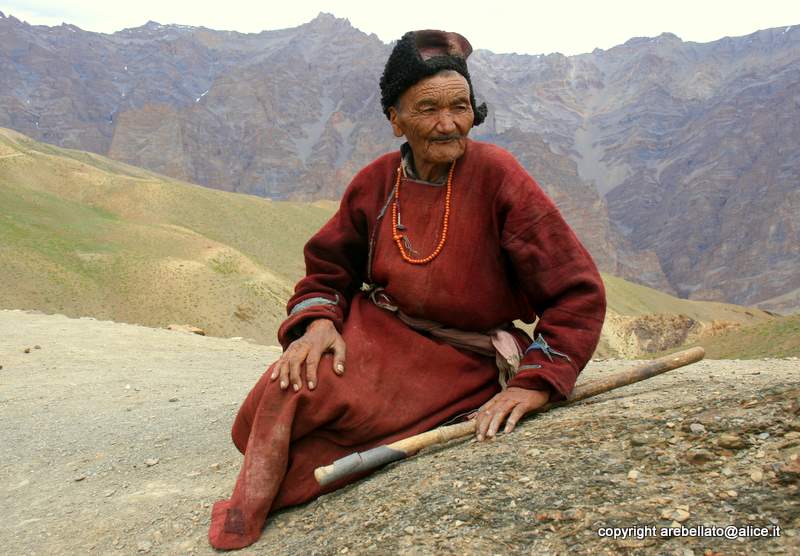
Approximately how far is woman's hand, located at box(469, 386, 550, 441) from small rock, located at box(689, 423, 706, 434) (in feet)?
1.96

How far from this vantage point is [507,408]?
253 centimetres

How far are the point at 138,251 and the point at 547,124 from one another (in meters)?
136

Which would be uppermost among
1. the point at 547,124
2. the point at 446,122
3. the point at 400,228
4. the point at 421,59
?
the point at 547,124

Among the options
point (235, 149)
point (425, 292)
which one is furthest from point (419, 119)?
point (235, 149)

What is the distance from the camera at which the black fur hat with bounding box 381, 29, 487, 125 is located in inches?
107

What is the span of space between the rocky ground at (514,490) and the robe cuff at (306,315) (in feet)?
2.15

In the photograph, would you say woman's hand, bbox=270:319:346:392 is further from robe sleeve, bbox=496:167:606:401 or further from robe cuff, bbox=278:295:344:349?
robe sleeve, bbox=496:167:606:401

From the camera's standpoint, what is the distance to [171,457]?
4074mm

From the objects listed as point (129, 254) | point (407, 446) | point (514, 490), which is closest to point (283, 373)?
point (407, 446)

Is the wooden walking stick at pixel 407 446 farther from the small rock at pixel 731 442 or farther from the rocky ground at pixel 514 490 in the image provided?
the small rock at pixel 731 442

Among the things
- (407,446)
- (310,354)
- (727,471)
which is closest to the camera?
(727,471)

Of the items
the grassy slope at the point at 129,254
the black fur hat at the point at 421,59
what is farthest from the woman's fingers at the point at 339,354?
the grassy slope at the point at 129,254

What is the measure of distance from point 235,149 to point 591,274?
13612 centimetres

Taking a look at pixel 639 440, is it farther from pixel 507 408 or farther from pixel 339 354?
pixel 339 354
